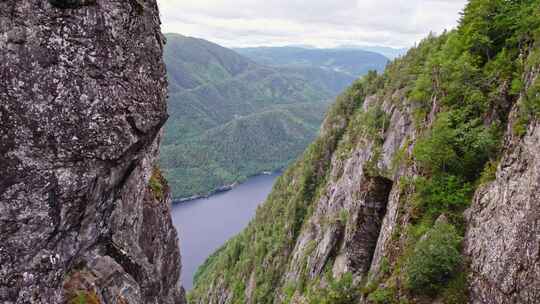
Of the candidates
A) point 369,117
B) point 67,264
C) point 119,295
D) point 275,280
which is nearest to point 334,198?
point 369,117

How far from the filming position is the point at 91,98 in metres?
11.6

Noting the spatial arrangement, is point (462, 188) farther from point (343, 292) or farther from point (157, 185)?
point (157, 185)

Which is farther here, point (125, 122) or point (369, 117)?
point (369, 117)

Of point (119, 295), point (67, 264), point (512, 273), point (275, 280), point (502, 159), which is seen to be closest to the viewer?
point (512, 273)

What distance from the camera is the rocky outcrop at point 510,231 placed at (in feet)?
35.7

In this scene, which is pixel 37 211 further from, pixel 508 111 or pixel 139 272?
pixel 508 111

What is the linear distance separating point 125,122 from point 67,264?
17.7ft

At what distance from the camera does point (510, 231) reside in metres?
11.9

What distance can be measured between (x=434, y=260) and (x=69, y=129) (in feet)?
45.2

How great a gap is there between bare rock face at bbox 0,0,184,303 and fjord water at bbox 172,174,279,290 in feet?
360

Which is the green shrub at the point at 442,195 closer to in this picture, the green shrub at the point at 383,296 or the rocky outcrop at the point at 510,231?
the rocky outcrop at the point at 510,231

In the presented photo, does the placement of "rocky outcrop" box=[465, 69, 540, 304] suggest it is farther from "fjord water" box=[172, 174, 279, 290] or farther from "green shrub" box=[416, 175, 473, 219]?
"fjord water" box=[172, 174, 279, 290]

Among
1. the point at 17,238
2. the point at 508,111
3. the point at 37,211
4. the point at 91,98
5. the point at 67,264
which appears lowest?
the point at 67,264

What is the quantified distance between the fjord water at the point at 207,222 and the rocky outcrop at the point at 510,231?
11230 centimetres
